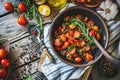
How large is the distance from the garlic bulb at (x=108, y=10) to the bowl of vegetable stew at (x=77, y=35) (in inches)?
3.8

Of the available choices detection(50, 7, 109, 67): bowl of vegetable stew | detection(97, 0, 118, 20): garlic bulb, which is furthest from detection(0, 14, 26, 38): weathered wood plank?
detection(97, 0, 118, 20): garlic bulb

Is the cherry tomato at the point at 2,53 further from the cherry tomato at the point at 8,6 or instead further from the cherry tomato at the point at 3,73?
the cherry tomato at the point at 8,6

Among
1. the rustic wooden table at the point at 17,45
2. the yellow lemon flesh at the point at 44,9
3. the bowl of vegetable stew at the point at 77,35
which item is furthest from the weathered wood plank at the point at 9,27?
the bowl of vegetable stew at the point at 77,35

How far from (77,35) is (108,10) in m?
0.32

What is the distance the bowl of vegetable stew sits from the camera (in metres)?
2.35

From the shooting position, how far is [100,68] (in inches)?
102

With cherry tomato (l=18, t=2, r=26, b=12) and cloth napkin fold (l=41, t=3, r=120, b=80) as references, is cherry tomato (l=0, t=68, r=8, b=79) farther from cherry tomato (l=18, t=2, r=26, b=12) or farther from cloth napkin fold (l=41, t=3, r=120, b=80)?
cherry tomato (l=18, t=2, r=26, b=12)

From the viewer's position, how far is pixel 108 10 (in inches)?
97.0

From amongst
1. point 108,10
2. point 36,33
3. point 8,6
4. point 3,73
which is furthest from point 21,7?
point 108,10

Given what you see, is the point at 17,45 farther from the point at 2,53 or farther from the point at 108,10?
the point at 108,10

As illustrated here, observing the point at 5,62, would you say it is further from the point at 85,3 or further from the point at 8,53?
the point at 85,3

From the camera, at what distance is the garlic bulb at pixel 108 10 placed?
96.6 inches

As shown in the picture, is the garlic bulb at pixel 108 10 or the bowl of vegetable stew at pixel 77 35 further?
the garlic bulb at pixel 108 10

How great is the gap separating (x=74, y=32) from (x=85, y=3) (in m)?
0.26
